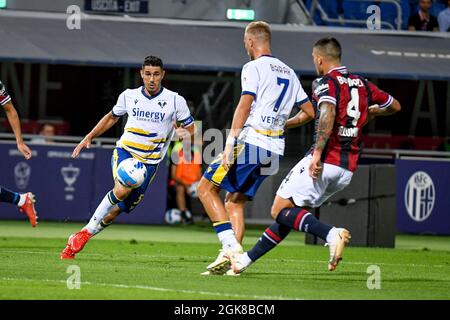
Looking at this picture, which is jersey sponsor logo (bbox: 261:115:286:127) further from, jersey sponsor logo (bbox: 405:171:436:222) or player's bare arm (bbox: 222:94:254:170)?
jersey sponsor logo (bbox: 405:171:436:222)

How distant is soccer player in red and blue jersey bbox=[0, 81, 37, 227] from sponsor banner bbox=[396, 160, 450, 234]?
9.31m

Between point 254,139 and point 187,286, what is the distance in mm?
2012

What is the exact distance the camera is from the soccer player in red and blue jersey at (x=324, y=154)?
11.2m

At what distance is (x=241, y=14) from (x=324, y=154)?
40.6 ft

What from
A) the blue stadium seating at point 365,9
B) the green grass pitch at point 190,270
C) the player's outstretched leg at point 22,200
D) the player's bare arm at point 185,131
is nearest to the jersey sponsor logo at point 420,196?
the green grass pitch at point 190,270

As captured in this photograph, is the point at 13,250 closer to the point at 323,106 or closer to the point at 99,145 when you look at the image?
the point at 323,106

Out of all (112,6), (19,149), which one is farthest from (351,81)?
(112,6)

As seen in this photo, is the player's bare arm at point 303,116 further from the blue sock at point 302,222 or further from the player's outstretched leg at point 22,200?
the player's outstretched leg at point 22,200

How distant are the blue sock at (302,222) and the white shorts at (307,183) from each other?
0.41ft

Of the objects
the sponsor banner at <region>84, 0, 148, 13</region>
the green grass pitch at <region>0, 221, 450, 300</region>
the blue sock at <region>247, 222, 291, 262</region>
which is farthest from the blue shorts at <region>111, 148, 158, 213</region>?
the sponsor banner at <region>84, 0, 148, 13</region>

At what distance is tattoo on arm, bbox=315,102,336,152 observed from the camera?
1119cm

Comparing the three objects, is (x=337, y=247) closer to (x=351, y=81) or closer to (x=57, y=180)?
(x=351, y=81)

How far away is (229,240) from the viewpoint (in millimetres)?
11734

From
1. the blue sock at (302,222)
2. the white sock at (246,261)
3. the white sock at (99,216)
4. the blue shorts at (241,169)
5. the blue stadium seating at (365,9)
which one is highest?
the blue stadium seating at (365,9)
